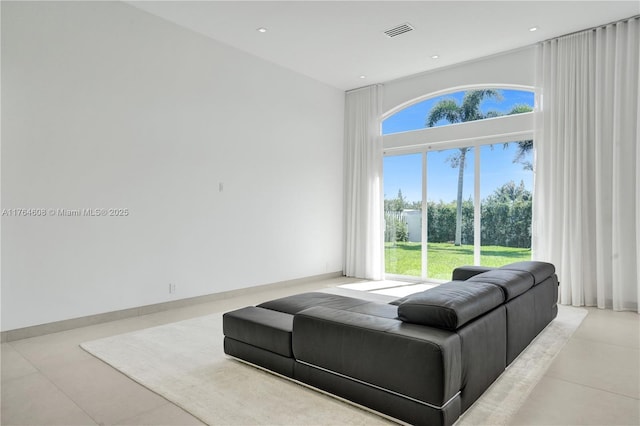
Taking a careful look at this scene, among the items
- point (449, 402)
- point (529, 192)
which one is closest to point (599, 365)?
point (449, 402)

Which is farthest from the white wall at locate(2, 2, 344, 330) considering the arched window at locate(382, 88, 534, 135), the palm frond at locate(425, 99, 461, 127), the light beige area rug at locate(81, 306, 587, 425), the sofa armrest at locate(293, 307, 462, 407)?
the sofa armrest at locate(293, 307, 462, 407)

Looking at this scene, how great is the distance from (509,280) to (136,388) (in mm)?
2703

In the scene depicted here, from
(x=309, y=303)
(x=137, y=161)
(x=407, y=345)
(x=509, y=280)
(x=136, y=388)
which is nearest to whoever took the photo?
(x=407, y=345)

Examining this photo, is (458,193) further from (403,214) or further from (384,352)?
(384,352)

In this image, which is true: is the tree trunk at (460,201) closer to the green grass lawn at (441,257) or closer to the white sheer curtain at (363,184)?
the green grass lawn at (441,257)

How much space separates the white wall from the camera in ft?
12.2

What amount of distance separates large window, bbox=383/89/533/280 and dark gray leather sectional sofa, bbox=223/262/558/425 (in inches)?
116

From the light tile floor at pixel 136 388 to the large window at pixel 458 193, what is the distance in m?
2.23

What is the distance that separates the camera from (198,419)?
2188 mm

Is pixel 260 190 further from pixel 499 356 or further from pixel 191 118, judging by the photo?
pixel 499 356

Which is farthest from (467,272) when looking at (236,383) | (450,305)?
(236,383)

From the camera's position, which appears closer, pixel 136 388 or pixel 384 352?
pixel 384 352

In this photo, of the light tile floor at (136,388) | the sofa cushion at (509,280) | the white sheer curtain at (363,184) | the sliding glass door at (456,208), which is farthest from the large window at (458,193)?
the sofa cushion at (509,280)

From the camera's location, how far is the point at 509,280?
9.46 ft
